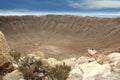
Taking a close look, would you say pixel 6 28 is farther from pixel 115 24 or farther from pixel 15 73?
pixel 15 73

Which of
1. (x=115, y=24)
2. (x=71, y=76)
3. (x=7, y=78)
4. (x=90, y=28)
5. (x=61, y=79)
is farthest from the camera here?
(x=90, y=28)

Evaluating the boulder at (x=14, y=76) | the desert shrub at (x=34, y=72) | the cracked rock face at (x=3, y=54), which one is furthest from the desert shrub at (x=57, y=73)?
the boulder at (x=14, y=76)

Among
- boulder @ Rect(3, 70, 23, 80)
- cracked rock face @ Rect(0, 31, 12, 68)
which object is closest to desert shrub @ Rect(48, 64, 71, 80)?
cracked rock face @ Rect(0, 31, 12, 68)

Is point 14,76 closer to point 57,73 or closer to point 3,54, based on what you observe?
point 57,73

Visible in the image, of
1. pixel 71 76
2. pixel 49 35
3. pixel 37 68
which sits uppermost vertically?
pixel 37 68

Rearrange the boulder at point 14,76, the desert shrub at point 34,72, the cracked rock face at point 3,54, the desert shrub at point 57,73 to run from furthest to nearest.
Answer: the boulder at point 14,76, the desert shrub at point 57,73, the cracked rock face at point 3,54, the desert shrub at point 34,72

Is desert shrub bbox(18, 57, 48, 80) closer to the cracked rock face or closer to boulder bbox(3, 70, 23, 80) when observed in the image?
the cracked rock face

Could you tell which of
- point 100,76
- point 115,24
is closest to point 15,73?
point 100,76

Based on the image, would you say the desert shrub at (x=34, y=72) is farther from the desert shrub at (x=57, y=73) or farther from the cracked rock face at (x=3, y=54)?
the cracked rock face at (x=3, y=54)

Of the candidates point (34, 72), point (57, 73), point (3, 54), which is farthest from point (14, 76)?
point (34, 72)

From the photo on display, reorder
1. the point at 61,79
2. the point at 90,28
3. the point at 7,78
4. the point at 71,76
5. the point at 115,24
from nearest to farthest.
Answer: the point at 61,79
the point at 7,78
the point at 71,76
the point at 115,24
the point at 90,28

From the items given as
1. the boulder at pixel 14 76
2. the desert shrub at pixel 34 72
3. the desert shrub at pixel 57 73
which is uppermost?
the desert shrub at pixel 34 72
